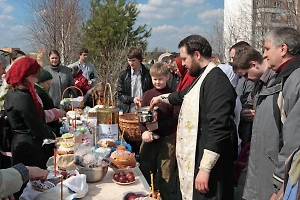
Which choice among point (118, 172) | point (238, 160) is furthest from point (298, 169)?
point (238, 160)

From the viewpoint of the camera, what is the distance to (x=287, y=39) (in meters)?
2.09

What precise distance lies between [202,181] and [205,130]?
357 mm

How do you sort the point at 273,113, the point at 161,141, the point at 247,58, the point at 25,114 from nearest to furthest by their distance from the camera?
the point at 273,113, the point at 25,114, the point at 247,58, the point at 161,141

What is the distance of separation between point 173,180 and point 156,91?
104 centimetres

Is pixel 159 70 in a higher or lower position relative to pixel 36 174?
higher

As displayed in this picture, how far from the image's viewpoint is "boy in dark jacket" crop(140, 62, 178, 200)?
3.25m

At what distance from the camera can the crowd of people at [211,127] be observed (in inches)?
75.4

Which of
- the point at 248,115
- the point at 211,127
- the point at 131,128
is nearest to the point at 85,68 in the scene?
the point at 131,128

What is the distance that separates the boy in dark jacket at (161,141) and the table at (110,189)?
100 centimetres

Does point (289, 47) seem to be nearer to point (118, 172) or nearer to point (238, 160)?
point (238, 160)

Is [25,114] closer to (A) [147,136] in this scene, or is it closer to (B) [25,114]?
(B) [25,114]

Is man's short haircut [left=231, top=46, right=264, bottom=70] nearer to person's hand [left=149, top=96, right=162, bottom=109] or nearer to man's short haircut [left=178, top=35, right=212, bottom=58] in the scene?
man's short haircut [left=178, top=35, right=212, bottom=58]

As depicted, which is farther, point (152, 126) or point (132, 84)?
point (132, 84)

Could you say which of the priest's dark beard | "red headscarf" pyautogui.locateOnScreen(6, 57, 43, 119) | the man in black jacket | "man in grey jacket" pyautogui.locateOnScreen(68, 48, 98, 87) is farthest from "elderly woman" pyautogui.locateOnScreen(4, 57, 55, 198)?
"man in grey jacket" pyautogui.locateOnScreen(68, 48, 98, 87)
